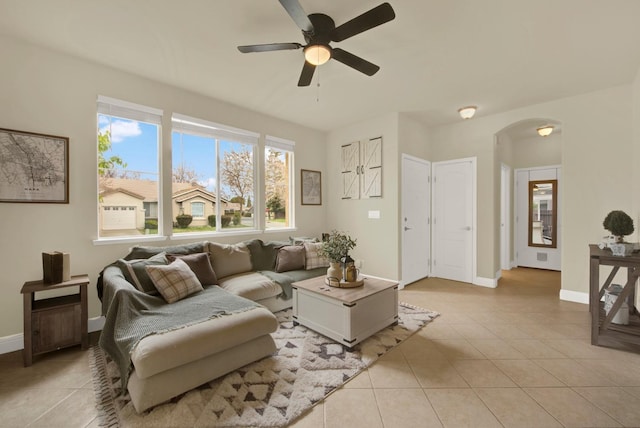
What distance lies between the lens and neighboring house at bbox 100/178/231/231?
9.86 ft

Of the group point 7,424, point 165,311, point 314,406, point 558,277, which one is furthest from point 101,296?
point 558,277

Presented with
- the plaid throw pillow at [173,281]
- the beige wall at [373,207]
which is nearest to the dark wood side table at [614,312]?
the beige wall at [373,207]

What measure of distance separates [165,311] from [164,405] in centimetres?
70

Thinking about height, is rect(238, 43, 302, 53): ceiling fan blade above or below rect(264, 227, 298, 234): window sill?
above

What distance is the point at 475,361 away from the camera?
2221mm

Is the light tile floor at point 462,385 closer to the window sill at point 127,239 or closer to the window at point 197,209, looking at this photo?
the window sill at point 127,239

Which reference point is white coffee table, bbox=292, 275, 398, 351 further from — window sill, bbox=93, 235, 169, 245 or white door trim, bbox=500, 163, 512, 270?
white door trim, bbox=500, 163, 512, 270

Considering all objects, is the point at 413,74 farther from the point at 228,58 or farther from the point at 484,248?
the point at 484,248

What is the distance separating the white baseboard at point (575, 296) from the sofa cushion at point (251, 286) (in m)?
3.89

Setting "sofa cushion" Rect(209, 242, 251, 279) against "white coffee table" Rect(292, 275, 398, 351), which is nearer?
"white coffee table" Rect(292, 275, 398, 351)

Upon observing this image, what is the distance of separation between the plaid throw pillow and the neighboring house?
976 mm

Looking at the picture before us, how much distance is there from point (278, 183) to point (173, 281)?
2.50m

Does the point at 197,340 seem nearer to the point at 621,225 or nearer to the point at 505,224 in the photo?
the point at 621,225

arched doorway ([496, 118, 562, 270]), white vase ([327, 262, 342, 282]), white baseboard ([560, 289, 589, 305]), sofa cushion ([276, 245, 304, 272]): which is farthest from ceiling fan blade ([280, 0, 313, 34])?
arched doorway ([496, 118, 562, 270])
